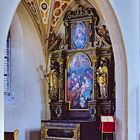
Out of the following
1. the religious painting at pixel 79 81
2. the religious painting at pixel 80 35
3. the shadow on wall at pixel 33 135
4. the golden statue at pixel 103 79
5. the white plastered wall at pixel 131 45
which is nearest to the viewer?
the white plastered wall at pixel 131 45

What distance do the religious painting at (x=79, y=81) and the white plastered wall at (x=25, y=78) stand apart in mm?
802

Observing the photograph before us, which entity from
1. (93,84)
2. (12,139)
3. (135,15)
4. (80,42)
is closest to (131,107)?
(135,15)

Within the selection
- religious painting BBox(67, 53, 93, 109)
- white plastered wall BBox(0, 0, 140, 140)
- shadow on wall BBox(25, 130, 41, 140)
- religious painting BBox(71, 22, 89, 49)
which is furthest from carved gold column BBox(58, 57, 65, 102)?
white plastered wall BBox(0, 0, 140, 140)

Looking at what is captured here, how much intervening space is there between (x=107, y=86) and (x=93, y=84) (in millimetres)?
378

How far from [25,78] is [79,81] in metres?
1.24

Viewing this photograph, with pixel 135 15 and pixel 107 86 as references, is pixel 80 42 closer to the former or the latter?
pixel 107 86

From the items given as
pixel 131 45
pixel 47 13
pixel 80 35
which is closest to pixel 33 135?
pixel 80 35

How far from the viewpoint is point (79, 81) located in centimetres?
916

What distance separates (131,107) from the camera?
5.92 m

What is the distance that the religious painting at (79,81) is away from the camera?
9.02 m

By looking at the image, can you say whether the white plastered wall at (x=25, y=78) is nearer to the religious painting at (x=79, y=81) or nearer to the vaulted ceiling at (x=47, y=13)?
the vaulted ceiling at (x=47, y=13)

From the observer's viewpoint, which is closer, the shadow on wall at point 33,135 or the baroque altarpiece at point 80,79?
the baroque altarpiece at point 80,79

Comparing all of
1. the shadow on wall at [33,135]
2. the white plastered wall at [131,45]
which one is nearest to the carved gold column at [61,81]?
the shadow on wall at [33,135]

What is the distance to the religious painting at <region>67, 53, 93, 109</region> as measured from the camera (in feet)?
29.6
